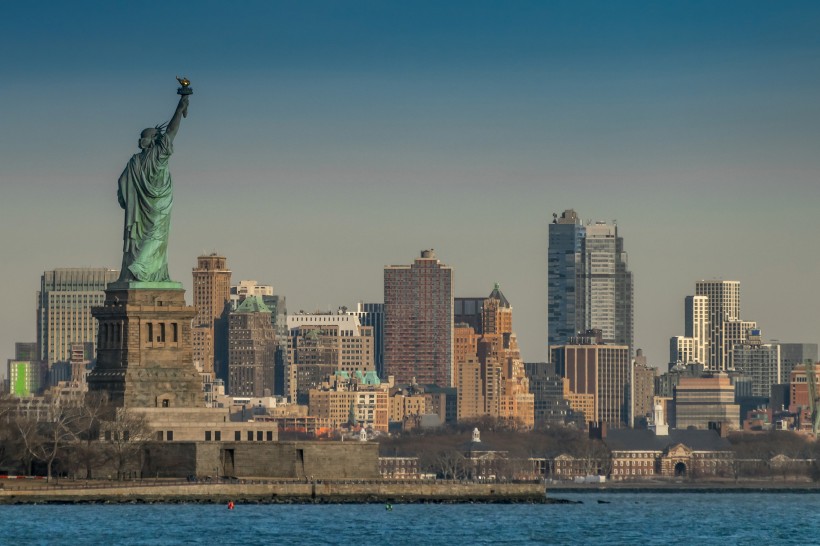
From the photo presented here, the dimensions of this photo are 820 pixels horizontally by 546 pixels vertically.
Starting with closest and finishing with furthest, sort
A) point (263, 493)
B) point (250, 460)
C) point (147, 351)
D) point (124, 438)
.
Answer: point (263, 493), point (124, 438), point (250, 460), point (147, 351)

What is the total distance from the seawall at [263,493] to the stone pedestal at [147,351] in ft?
30.4

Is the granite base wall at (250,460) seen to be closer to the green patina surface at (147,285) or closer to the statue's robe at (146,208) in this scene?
the green patina surface at (147,285)

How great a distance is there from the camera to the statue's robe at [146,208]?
157750 mm

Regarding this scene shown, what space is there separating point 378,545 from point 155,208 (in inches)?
1693

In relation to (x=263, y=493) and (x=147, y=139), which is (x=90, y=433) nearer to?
(x=263, y=493)

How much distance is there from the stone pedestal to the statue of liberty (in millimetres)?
1197

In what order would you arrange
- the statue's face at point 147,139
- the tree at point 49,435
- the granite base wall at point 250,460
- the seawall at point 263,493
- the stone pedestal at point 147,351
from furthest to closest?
the statue's face at point 147,139
the stone pedestal at point 147,351
the granite base wall at point 250,460
the tree at point 49,435
the seawall at point 263,493

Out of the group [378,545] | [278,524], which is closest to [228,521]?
[278,524]

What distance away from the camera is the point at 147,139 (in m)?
157

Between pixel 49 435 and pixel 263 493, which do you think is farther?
pixel 49 435

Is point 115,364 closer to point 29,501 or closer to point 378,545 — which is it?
point 29,501

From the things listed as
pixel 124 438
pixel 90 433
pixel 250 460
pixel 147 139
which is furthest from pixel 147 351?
pixel 147 139

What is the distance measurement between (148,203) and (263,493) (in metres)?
18.8

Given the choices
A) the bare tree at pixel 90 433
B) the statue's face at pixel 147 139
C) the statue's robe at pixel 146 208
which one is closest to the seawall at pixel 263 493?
the bare tree at pixel 90 433
